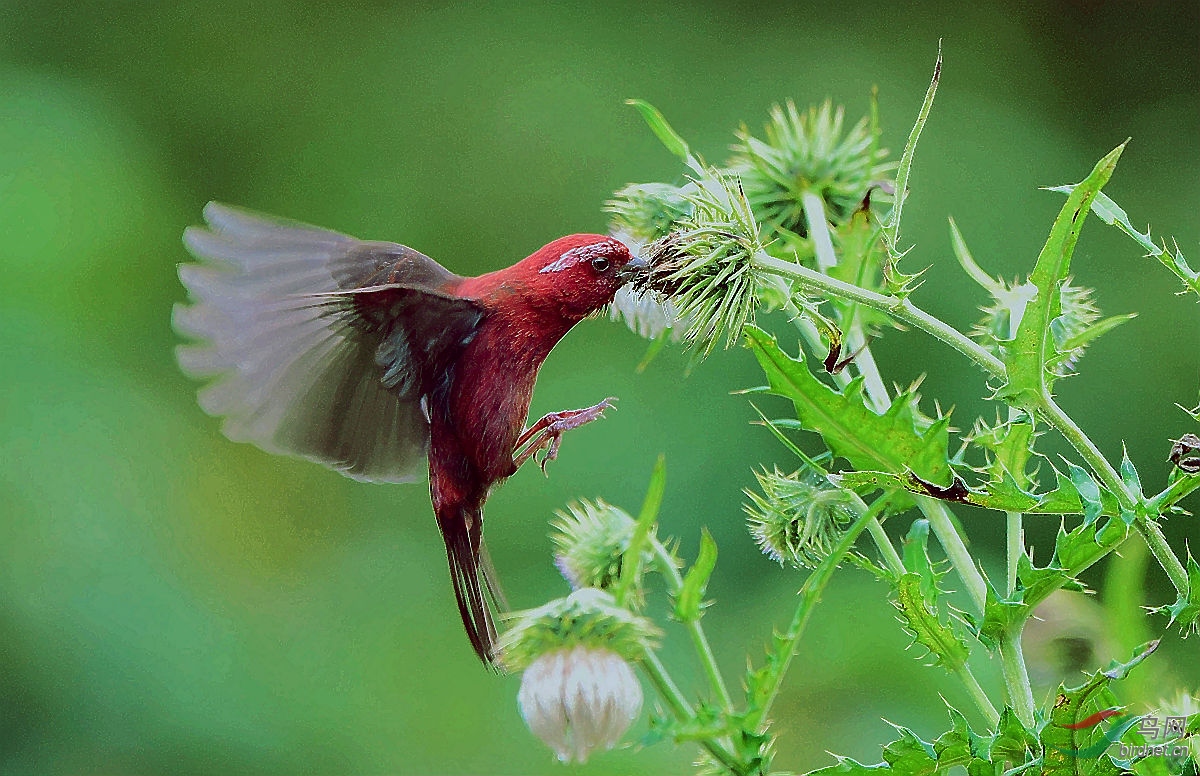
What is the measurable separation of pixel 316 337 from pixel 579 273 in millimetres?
173

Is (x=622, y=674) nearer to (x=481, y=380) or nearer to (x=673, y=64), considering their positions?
(x=481, y=380)

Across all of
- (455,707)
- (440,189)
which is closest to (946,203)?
(440,189)

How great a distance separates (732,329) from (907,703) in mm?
771

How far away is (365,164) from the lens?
2.49 m

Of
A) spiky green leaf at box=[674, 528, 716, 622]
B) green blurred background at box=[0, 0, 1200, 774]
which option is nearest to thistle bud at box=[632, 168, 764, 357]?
spiky green leaf at box=[674, 528, 716, 622]

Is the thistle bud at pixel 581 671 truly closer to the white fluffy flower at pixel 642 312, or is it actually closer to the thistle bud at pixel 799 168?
the white fluffy flower at pixel 642 312

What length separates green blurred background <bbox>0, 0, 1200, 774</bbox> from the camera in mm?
1847

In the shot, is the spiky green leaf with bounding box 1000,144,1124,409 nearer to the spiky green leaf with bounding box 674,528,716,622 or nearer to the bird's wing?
the spiky green leaf with bounding box 674,528,716,622

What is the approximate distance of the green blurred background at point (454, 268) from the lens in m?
1.85

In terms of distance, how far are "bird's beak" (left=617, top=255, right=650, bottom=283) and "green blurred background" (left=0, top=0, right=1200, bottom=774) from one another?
30.7 inches

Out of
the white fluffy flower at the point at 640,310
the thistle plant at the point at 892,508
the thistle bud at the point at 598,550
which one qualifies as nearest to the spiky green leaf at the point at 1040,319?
the thistle plant at the point at 892,508

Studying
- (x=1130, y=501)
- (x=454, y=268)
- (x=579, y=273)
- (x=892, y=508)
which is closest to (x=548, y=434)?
(x=579, y=273)

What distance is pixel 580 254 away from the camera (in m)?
0.71

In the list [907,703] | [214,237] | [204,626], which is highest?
[204,626]
